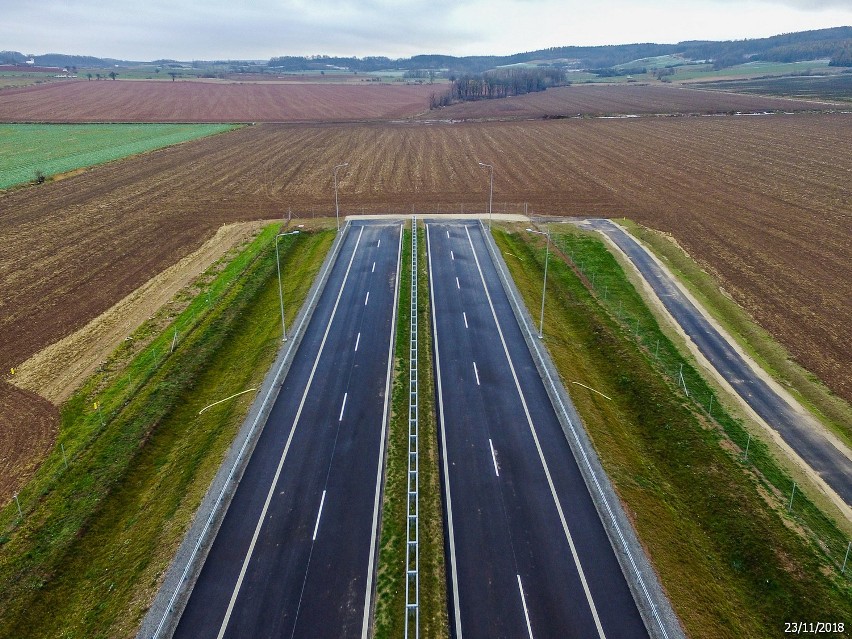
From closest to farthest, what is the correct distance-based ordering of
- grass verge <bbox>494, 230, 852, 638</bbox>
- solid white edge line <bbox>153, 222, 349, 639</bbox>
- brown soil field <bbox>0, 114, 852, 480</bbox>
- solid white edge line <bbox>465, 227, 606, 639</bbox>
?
solid white edge line <bbox>153, 222, 349, 639</bbox>
solid white edge line <bbox>465, 227, 606, 639</bbox>
grass verge <bbox>494, 230, 852, 638</bbox>
brown soil field <bbox>0, 114, 852, 480</bbox>

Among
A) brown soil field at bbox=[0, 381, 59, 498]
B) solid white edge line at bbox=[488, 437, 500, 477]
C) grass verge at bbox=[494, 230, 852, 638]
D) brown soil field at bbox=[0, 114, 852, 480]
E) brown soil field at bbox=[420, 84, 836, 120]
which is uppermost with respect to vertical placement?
brown soil field at bbox=[420, 84, 836, 120]

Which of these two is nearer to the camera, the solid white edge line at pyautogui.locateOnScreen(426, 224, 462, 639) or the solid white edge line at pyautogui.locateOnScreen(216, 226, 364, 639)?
the solid white edge line at pyautogui.locateOnScreen(216, 226, 364, 639)

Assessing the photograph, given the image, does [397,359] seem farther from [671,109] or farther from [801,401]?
[671,109]

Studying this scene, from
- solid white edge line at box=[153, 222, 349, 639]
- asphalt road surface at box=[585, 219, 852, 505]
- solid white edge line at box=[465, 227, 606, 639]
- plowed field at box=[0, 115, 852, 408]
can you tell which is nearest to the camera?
solid white edge line at box=[153, 222, 349, 639]

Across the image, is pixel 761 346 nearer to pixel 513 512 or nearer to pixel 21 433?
pixel 513 512

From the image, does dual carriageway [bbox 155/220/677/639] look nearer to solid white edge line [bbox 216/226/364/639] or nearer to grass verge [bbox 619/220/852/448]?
solid white edge line [bbox 216/226/364/639]
